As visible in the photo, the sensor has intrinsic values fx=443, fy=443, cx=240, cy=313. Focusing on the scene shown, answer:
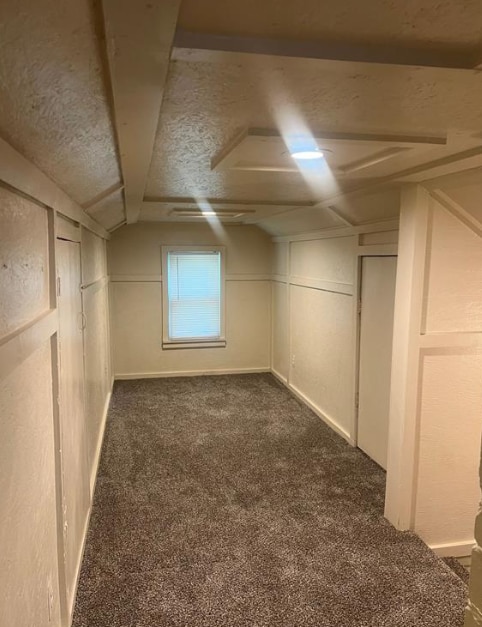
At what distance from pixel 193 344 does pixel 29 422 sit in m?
4.46

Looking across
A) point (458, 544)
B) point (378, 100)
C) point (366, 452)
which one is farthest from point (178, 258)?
point (378, 100)

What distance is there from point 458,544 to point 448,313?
138cm

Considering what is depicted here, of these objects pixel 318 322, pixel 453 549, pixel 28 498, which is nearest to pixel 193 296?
pixel 318 322

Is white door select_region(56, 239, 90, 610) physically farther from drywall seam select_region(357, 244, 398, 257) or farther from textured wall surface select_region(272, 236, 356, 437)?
textured wall surface select_region(272, 236, 356, 437)

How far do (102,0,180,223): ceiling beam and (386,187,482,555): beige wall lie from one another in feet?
5.40

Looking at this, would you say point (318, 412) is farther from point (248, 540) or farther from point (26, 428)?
point (26, 428)

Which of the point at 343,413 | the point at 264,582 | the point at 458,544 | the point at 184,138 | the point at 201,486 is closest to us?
the point at 184,138

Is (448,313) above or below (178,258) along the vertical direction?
below

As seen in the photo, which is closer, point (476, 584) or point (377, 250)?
point (476, 584)

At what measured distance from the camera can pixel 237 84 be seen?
99 cm

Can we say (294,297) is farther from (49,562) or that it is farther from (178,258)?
(49,562)

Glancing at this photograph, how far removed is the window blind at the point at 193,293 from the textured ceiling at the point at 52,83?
4148mm

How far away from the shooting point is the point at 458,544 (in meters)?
2.62

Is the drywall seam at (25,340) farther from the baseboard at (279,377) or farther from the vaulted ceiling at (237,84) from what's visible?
the baseboard at (279,377)
